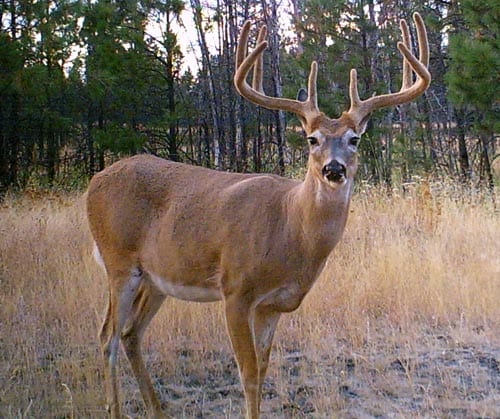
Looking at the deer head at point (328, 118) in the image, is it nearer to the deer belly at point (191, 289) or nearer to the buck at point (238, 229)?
the buck at point (238, 229)

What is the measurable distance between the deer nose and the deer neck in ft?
0.46

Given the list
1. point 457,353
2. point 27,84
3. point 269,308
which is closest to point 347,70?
point 27,84

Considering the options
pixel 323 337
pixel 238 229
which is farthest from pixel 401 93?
pixel 323 337

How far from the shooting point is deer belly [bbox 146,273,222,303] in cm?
411

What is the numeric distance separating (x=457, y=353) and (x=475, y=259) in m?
1.99

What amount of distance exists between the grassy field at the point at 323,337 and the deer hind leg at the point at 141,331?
16 cm

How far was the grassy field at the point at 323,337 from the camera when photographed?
4.27 meters

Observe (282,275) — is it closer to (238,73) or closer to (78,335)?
(238,73)

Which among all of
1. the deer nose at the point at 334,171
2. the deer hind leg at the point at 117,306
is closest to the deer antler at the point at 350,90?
the deer nose at the point at 334,171

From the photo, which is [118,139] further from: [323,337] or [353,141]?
[353,141]

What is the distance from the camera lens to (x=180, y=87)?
17.2 m

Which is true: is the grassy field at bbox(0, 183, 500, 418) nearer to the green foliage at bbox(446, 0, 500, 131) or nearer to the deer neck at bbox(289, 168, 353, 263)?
the deer neck at bbox(289, 168, 353, 263)

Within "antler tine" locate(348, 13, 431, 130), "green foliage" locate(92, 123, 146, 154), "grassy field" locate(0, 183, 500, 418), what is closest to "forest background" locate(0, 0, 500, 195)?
"green foliage" locate(92, 123, 146, 154)

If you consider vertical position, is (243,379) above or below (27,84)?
below
